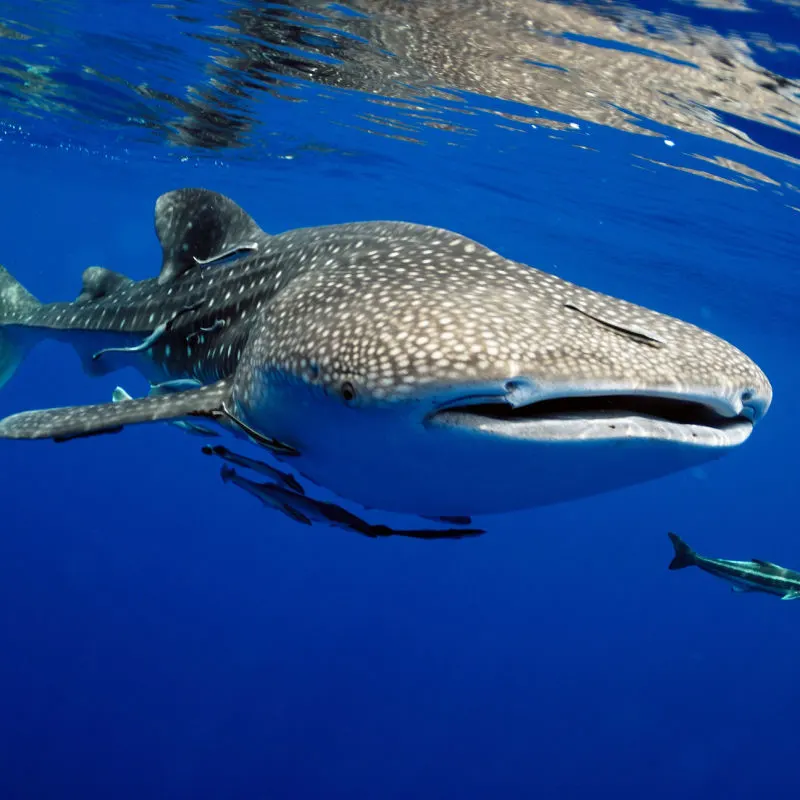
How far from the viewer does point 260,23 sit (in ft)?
34.2

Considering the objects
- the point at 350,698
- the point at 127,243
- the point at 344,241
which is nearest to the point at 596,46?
the point at 344,241

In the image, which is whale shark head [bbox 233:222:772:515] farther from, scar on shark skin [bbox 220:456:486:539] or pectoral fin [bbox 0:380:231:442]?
pectoral fin [bbox 0:380:231:442]

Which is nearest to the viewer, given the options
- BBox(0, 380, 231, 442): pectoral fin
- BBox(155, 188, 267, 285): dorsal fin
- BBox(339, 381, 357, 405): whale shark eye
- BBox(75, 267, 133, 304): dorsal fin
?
BBox(339, 381, 357, 405): whale shark eye

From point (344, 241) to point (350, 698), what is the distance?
1905cm

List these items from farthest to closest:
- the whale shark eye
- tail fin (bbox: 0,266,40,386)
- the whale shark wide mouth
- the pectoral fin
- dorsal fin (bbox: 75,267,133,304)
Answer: tail fin (bbox: 0,266,40,386)
dorsal fin (bbox: 75,267,133,304)
the pectoral fin
the whale shark eye
the whale shark wide mouth

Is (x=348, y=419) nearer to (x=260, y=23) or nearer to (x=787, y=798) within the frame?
(x=260, y=23)

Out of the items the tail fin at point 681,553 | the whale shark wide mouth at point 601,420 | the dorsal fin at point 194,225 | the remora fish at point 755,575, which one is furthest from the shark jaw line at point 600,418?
the tail fin at point 681,553

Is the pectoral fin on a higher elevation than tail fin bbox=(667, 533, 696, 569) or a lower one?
higher

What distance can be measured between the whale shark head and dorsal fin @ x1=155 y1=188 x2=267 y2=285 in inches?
109

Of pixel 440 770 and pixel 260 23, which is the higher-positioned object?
pixel 260 23

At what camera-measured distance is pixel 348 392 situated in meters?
2.81

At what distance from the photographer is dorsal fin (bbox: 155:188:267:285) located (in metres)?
6.02

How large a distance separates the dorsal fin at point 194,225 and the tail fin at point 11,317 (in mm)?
2468

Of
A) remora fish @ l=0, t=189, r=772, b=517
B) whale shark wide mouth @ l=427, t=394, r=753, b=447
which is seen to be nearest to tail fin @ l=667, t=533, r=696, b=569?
remora fish @ l=0, t=189, r=772, b=517
